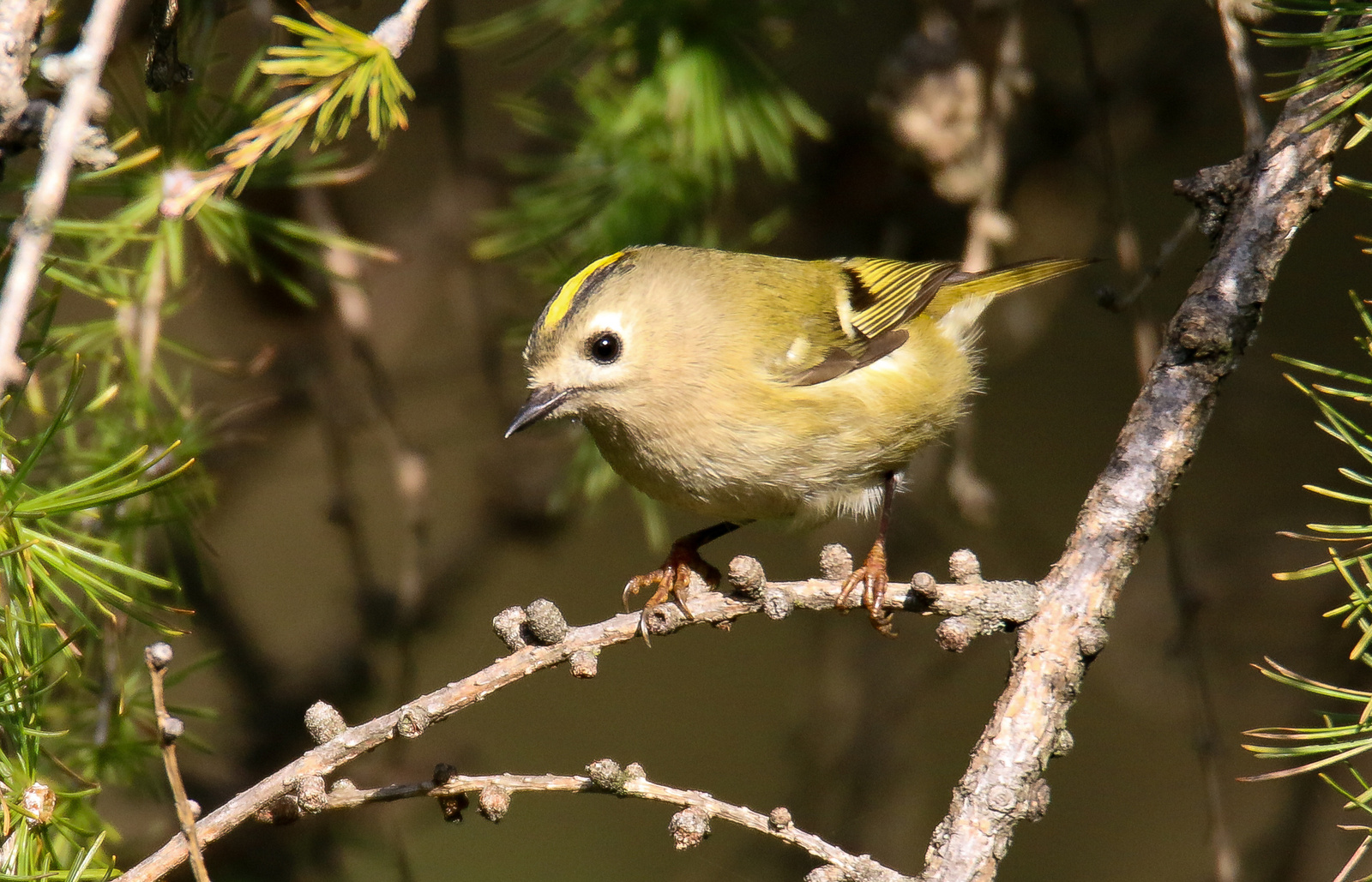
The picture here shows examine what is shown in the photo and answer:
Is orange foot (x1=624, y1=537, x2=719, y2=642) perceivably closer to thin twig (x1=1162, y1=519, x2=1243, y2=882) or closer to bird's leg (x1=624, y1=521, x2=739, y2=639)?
bird's leg (x1=624, y1=521, x2=739, y2=639)

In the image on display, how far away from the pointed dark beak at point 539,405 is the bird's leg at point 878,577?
555 millimetres

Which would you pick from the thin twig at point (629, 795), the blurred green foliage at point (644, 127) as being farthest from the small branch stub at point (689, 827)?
the blurred green foliage at point (644, 127)

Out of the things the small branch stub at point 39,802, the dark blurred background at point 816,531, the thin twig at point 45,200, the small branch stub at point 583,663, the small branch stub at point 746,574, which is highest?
the thin twig at point 45,200

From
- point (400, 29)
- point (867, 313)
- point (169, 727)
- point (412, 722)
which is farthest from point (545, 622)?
point (867, 313)

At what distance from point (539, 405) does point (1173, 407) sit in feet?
3.19

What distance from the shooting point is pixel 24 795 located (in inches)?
46.1

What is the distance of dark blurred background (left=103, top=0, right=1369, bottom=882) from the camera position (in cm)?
280

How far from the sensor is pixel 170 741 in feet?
3.25

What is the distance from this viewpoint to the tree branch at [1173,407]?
124 cm

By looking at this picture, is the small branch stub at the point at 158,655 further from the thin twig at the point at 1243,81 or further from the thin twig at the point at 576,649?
the thin twig at the point at 1243,81

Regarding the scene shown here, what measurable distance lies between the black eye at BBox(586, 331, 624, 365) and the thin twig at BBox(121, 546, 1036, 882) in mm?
615

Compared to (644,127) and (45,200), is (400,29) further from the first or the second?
(644,127)

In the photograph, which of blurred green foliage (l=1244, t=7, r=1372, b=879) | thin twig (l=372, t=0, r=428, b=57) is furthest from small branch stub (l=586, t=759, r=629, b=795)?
thin twig (l=372, t=0, r=428, b=57)

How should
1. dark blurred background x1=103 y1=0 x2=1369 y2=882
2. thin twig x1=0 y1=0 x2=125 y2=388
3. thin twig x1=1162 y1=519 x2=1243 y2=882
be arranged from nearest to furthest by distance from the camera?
thin twig x1=0 y1=0 x2=125 y2=388
thin twig x1=1162 y1=519 x2=1243 y2=882
dark blurred background x1=103 y1=0 x2=1369 y2=882
